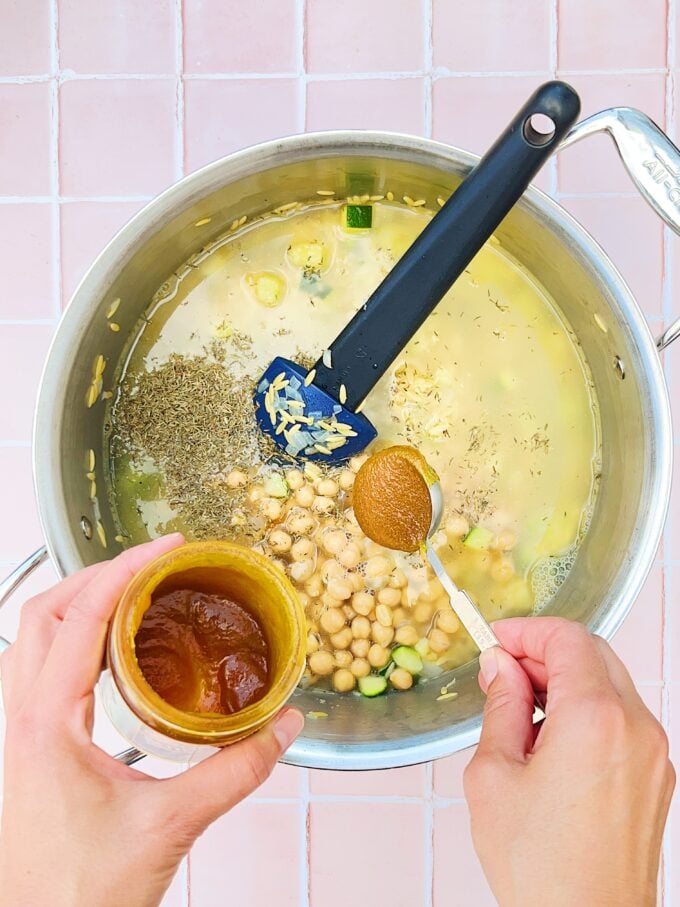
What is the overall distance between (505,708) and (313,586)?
0.36m

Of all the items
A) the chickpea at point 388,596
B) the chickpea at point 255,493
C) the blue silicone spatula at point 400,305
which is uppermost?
the blue silicone spatula at point 400,305

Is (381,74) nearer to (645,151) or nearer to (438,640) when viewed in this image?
(645,151)

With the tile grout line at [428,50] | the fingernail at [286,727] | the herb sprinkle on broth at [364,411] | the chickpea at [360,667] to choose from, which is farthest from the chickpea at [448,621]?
the tile grout line at [428,50]

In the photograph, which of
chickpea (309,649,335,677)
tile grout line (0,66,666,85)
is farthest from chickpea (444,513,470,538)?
tile grout line (0,66,666,85)

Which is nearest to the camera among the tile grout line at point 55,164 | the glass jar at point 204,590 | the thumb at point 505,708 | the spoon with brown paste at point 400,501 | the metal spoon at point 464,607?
the glass jar at point 204,590

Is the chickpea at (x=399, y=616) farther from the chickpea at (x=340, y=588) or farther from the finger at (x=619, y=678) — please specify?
the finger at (x=619, y=678)

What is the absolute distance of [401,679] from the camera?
1021 millimetres

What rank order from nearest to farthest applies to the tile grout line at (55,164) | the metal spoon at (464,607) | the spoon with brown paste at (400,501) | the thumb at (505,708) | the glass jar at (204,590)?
1. the glass jar at (204,590)
2. the thumb at (505,708)
3. the metal spoon at (464,607)
4. the spoon with brown paste at (400,501)
5. the tile grout line at (55,164)

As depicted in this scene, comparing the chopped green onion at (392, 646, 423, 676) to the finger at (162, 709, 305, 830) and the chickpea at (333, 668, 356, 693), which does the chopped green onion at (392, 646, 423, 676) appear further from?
the finger at (162, 709, 305, 830)

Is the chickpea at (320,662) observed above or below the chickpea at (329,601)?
below

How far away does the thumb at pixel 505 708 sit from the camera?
0.68 meters

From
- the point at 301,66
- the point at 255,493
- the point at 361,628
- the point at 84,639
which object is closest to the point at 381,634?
the point at 361,628

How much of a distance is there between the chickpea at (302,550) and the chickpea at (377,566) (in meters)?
0.07

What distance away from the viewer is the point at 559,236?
0.84 meters
